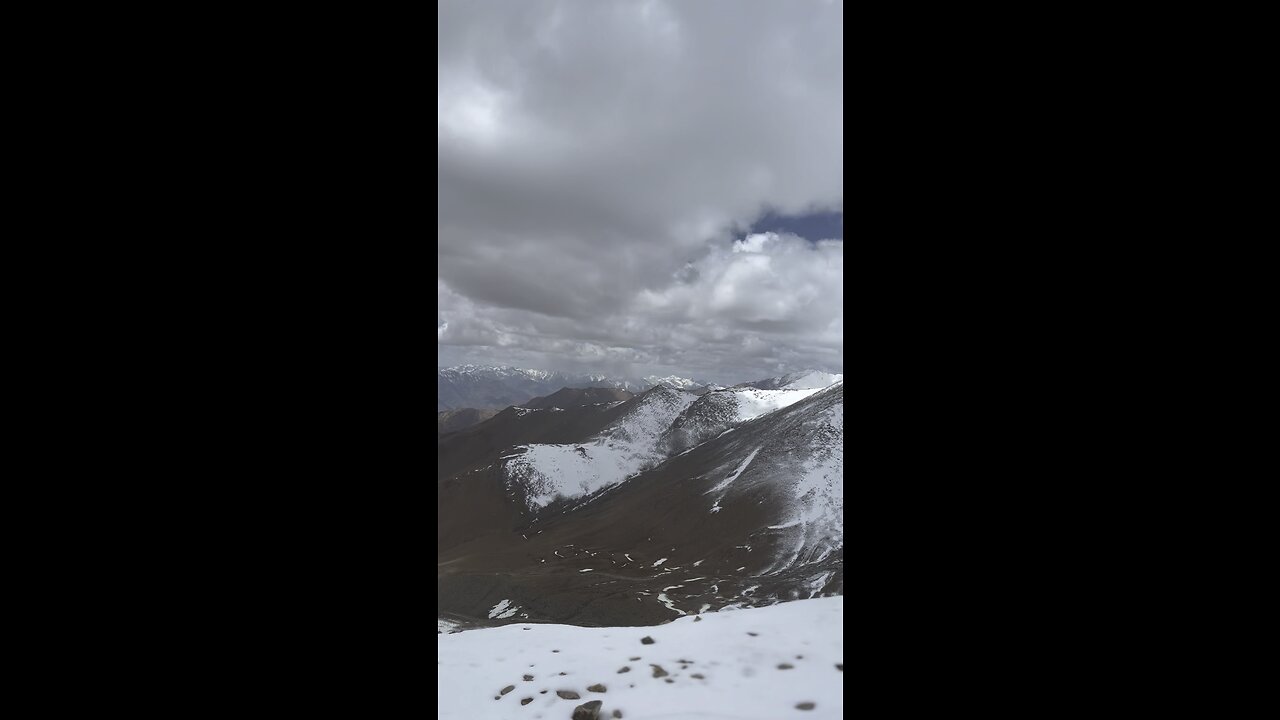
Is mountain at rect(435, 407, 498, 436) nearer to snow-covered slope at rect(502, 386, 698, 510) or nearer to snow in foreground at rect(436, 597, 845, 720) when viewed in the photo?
snow-covered slope at rect(502, 386, 698, 510)

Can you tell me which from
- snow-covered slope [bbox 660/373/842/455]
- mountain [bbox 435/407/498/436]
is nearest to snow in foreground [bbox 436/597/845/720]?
snow-covered slope [bbox 660/373/842/455]

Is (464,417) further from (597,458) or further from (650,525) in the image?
(650,525)

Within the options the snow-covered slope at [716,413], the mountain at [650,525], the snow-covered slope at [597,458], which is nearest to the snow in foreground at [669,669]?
the mountain at [650,525]

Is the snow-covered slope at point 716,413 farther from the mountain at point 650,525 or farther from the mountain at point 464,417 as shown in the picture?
the mountain at point 464,417

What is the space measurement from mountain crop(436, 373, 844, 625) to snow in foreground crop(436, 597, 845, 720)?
37.0ft

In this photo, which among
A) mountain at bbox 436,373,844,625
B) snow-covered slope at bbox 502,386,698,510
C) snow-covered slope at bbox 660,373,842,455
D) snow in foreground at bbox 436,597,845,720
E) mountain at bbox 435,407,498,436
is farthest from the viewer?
mountain at bbox 435,407,498,436

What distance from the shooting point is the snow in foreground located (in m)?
3.24

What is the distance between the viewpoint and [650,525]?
121 feet

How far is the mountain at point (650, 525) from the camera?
77.0 feet

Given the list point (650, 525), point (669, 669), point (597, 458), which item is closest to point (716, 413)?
point (597, 458)
